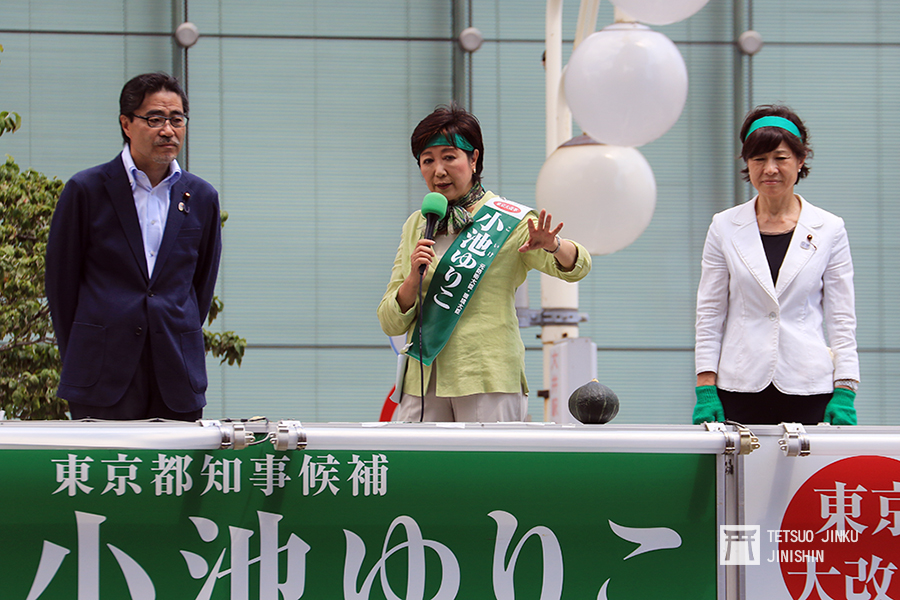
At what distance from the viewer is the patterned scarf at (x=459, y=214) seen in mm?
2807

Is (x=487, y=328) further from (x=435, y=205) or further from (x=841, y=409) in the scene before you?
(x=841, y=409)

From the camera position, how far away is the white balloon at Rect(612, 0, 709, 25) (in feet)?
14.0

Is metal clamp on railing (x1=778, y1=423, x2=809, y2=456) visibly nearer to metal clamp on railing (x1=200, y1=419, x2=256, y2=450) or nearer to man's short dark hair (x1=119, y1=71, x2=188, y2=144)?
metal clamp on railing (x1=200, y1=419, x2=256, y2=450)

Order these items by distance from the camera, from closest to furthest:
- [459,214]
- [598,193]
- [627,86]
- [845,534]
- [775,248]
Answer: [845,534], [459,214], [775,248], [627,86], [598,193]

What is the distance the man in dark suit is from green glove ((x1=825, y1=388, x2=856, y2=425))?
1783 millimetres

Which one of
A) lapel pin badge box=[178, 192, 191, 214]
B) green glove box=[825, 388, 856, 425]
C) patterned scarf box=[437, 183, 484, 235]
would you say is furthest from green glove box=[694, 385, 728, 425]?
lapel pin badge box=[178, 192, 191, 214]

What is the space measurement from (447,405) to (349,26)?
739 cm

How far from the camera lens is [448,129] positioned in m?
2.88

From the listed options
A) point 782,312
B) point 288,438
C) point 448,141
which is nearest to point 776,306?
point 782,312

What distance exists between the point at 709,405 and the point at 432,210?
101 centimetres

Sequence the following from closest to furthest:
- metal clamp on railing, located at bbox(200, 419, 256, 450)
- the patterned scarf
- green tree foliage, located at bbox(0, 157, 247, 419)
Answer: metal clamp on railing, located at bbox(200, 419, 256, 450), the patterned scarf, green tree foliage, located at bbox(0, 157, 247, 419)

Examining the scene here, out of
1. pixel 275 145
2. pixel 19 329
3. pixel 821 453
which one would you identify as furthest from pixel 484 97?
pixel 821 453

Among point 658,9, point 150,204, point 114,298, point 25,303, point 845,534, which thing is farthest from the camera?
point 25,303

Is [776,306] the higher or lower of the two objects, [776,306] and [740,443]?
the higher
